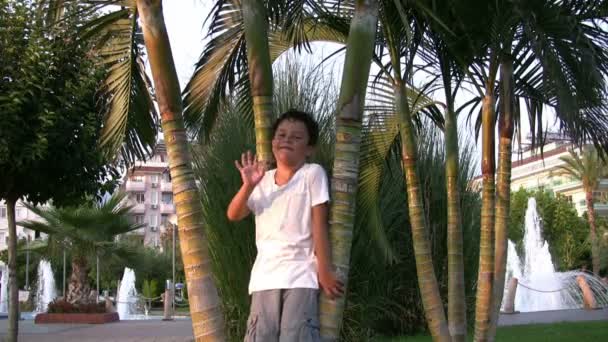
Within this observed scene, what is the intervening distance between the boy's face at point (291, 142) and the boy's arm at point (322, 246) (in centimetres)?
27

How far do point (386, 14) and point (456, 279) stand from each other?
2364 mm

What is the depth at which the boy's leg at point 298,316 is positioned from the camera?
10.1 feet

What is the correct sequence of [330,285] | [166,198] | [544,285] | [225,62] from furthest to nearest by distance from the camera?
[166,198] → [544,285] → [225,62] → [330,285]

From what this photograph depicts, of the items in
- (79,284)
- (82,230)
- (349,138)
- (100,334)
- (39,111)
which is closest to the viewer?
(349,138)

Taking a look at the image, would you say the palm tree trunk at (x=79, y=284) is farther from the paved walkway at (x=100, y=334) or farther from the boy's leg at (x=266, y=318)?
the boy's leg at (x=266, y=318)

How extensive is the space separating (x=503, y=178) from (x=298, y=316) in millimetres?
3940

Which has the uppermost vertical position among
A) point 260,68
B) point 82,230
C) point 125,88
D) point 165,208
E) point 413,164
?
point 165,208

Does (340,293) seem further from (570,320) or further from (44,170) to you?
(570,320)

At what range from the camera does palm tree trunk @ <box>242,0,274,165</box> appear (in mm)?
4137

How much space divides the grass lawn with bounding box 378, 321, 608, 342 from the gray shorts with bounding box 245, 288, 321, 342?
8.80m

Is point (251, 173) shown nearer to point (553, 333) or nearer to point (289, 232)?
point (289, 232)

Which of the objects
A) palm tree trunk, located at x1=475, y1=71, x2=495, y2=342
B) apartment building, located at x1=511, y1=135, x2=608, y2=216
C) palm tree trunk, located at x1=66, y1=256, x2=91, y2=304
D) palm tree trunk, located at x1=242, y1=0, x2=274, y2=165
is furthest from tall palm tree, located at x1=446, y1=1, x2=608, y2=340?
apartment building, located at x1=511, y1=135, x2=608, y2=216

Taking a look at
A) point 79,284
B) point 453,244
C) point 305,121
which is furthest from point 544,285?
point 305,121

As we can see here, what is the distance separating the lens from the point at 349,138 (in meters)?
3.60
